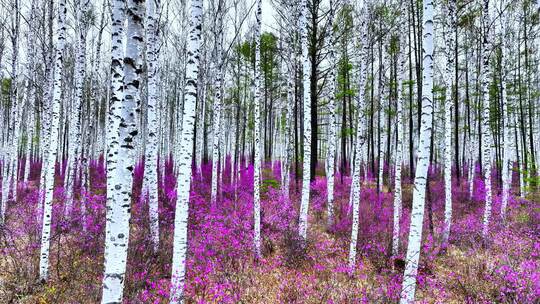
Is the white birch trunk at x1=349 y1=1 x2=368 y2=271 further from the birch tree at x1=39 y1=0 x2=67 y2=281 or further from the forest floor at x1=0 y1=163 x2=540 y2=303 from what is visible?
the birch tree at x1=39 y1=0 x2=67 y2=281

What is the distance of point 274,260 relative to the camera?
6559 millimetres

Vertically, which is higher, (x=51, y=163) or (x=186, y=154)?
(x=186, y=154)

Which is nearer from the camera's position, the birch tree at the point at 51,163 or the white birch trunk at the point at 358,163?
the birch tree at the point at 51,163

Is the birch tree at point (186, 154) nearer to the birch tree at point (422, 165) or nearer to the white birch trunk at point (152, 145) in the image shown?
the white birch trunk at point (152, 145)

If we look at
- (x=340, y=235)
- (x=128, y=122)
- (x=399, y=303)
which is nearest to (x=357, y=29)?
(x=340, y=235)

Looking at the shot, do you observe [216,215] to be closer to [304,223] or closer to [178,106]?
[304,223]

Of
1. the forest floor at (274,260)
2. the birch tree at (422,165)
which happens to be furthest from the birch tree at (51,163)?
the birch tree at (422,165)

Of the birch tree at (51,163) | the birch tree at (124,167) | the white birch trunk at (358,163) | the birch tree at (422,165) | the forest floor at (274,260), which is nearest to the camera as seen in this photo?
the birch tree at (124,167)

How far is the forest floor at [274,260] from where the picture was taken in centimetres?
479

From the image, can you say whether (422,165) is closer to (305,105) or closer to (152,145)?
(305,105)

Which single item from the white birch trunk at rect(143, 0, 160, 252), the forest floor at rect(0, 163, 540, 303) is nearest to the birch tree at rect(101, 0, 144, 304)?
the forest floor at rect(0, 163, 540, 303)

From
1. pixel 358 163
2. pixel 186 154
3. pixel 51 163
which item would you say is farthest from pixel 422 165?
pixel 51 163

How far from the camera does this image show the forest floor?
15.7ft

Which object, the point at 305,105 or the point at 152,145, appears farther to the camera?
the point at 305,105
